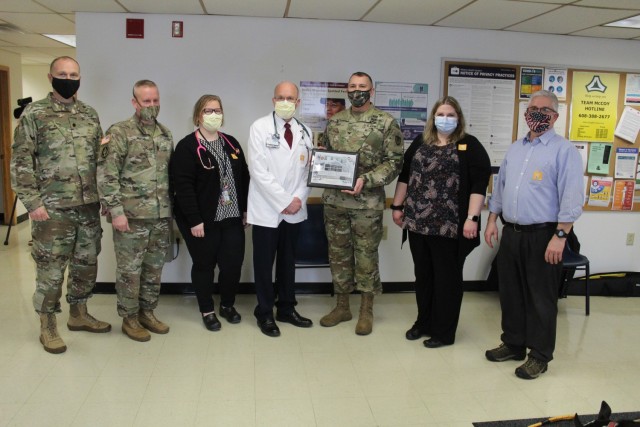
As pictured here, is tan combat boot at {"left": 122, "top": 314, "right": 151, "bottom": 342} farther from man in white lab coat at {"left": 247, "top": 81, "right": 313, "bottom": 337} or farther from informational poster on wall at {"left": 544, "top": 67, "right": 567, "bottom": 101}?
informational poster on wall at {"left": 544, "top": 67, "right": 567, "bottom": 101}

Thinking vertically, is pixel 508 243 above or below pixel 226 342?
above

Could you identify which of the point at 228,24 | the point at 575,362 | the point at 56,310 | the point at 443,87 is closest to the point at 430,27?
the point at 443,87

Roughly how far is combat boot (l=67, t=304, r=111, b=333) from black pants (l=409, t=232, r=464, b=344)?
81.6 inches

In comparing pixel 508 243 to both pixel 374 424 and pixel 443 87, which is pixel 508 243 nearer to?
pixel 374 424

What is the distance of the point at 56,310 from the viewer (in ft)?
10.0

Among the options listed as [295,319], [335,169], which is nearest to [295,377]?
[295,319]

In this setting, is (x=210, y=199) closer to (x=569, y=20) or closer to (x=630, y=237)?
(x=569, y=20)

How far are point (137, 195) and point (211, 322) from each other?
979 millimetres

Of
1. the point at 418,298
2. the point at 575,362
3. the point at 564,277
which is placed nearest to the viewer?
the point at 575,362

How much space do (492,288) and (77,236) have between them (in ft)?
10.9

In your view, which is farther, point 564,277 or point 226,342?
point 564,277

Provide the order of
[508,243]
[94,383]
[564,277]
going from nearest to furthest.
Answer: [94,383] < [508,243] < [564,277]

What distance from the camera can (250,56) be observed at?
3.95m

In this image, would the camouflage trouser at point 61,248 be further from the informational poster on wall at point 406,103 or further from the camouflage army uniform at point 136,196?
the informational poster on wall at point 406,103
